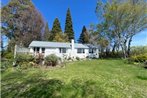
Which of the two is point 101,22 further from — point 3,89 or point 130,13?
point 3,89

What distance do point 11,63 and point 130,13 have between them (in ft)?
64.7

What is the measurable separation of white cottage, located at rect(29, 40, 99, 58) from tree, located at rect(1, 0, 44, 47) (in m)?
6.20

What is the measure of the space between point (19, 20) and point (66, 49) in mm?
12018

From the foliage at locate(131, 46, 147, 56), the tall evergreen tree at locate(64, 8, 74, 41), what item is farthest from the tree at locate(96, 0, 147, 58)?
the tall evergreen tree at locate(64, 8, 74, 41)

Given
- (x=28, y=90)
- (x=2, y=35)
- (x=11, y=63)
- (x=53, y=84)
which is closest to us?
(x=28, y=90)

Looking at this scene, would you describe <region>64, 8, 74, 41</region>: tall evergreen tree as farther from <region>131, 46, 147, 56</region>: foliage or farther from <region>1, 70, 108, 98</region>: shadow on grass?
<region>1, 70, 108, 98</region>: shadow on grass

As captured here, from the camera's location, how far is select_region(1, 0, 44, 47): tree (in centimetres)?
3362

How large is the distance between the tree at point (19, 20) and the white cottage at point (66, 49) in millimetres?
6203

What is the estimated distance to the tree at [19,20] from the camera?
1324 inches

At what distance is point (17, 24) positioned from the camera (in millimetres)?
34156

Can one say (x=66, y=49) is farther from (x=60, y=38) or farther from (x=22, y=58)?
(x=22, y=58)

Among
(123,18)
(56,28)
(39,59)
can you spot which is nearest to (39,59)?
(39,59)

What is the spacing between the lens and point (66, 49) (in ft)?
102

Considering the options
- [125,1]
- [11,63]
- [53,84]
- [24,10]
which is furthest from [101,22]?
[53,84]
